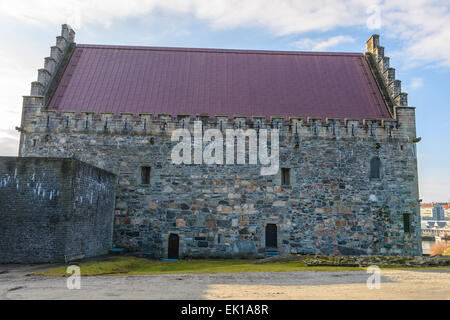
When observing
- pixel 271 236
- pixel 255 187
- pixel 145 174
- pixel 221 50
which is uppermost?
pixel 221 50

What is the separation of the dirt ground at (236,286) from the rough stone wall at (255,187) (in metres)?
5.47

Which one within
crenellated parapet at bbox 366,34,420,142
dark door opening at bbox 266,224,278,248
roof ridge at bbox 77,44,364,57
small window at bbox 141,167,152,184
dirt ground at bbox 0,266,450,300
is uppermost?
roof ridge at bbox 77,44,364,57

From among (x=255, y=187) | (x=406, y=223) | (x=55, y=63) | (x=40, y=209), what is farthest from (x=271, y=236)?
(x=55, y=63)

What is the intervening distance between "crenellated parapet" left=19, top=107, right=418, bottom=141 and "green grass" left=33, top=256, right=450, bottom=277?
261 inches

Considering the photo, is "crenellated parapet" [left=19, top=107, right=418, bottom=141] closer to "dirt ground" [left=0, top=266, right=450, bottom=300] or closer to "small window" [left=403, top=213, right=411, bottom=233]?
"small window" [left=403, top=213, right=411, bottom=233]

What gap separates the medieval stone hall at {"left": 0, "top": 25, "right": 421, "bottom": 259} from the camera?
61.2 ft

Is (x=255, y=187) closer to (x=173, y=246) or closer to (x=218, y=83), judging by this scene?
(x=173, y=246)

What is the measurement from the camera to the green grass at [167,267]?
42.7 feet

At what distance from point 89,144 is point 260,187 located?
9.06 metres

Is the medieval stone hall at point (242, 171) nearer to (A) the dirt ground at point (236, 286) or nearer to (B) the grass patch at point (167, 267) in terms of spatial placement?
(B) the grass patch at point (167, 267)

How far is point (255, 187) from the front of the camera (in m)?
19.1

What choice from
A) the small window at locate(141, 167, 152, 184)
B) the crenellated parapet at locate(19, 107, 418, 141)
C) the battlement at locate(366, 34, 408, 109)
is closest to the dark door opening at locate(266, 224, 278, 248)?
the crenellated parapet at locate(19, 107, 418, 141)

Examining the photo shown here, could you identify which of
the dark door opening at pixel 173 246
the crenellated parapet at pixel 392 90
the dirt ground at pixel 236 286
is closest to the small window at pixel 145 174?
the dark door opening at pixel 173 246

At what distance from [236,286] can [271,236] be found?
8.72 m
